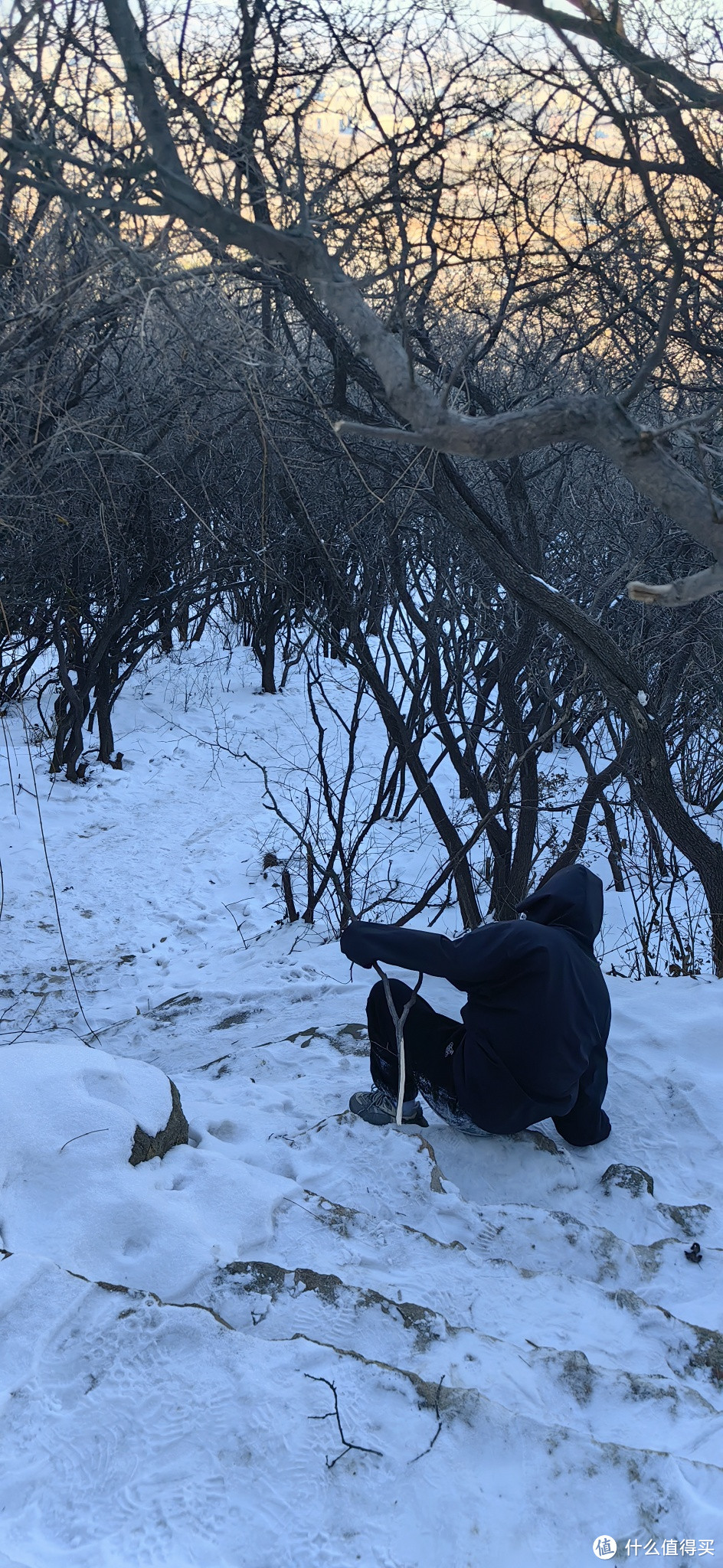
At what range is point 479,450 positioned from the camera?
274 centimetres

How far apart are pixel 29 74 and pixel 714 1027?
4.76 m

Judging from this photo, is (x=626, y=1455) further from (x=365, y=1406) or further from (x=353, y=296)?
(x=353, y=296)

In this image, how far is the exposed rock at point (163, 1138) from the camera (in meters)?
2.81

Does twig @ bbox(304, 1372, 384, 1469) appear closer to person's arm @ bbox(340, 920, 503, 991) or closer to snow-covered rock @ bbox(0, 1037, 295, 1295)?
snow-covered rock @ bbox(0, 1037, 295, 1295)

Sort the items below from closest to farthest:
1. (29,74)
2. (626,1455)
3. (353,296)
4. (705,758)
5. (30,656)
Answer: (626,1455) → (353,296) → (29,74) → (705,758) → (30,656)

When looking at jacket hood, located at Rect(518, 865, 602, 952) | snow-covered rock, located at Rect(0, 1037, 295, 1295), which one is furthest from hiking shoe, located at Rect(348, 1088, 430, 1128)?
jacket hood, located at Rect(518, 865, 602, 952)

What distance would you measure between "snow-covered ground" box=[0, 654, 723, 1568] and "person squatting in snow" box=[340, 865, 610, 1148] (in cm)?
17

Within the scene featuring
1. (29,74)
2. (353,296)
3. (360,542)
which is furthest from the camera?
(360,542)

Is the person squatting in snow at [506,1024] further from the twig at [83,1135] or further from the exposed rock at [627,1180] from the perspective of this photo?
the twig at [83,1135]

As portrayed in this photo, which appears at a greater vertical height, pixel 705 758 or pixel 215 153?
pixel 215 153

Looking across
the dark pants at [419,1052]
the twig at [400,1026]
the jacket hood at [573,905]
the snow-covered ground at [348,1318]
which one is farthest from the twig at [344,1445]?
the jacket hood at [573,905]

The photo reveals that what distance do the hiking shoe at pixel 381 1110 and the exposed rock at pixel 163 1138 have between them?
25.3 inches

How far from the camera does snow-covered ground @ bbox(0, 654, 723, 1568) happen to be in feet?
6.07

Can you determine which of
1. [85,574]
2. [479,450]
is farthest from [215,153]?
[85,574]
